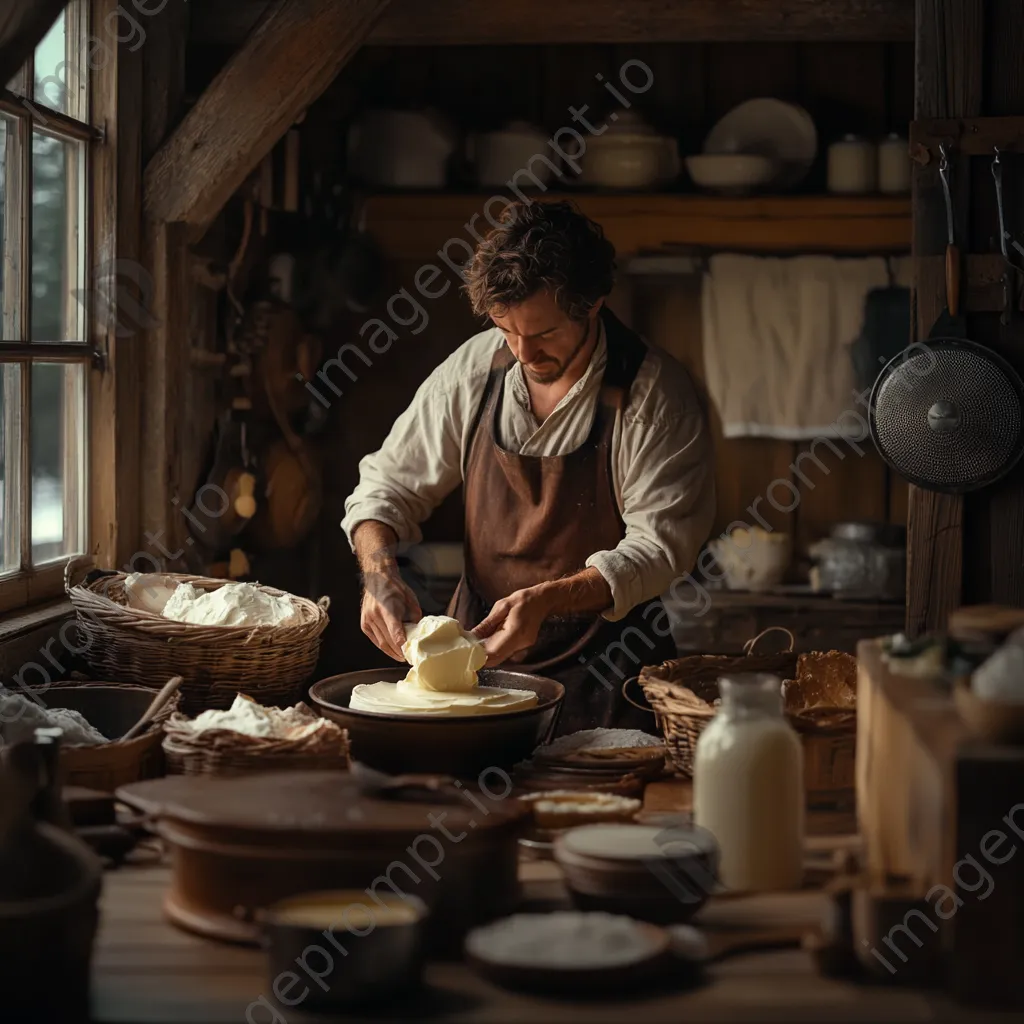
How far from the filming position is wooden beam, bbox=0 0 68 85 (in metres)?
2.26

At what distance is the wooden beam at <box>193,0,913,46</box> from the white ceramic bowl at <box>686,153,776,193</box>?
0.48 metres

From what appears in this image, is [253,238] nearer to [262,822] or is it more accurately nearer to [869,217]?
[869,217]

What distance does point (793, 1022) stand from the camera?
1.47m

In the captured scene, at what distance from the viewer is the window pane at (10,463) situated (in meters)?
3.18

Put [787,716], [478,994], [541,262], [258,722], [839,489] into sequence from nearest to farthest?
1. [478,994]
2. [787,716]
3. [258,722]
4. [541,262]
5. [839,489]

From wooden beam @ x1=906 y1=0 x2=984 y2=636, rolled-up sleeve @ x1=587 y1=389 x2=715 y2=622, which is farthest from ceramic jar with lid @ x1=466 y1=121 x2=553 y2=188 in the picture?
rolled-up sleeve @ x1=587 y1=389 x2=715 y2=622

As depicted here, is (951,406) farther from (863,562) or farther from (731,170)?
(731,170)

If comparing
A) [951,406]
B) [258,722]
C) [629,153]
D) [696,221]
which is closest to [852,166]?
[696,221]

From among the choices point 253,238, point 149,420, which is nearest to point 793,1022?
point 149,420

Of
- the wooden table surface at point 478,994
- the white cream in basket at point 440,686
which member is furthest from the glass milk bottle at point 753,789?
the white cream in basket at point 440,686

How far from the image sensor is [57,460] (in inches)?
139

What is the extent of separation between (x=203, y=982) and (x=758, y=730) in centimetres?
71

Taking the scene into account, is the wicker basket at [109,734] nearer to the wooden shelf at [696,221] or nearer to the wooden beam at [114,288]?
the wooden beam at [114,288]

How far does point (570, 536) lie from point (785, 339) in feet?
6.97
